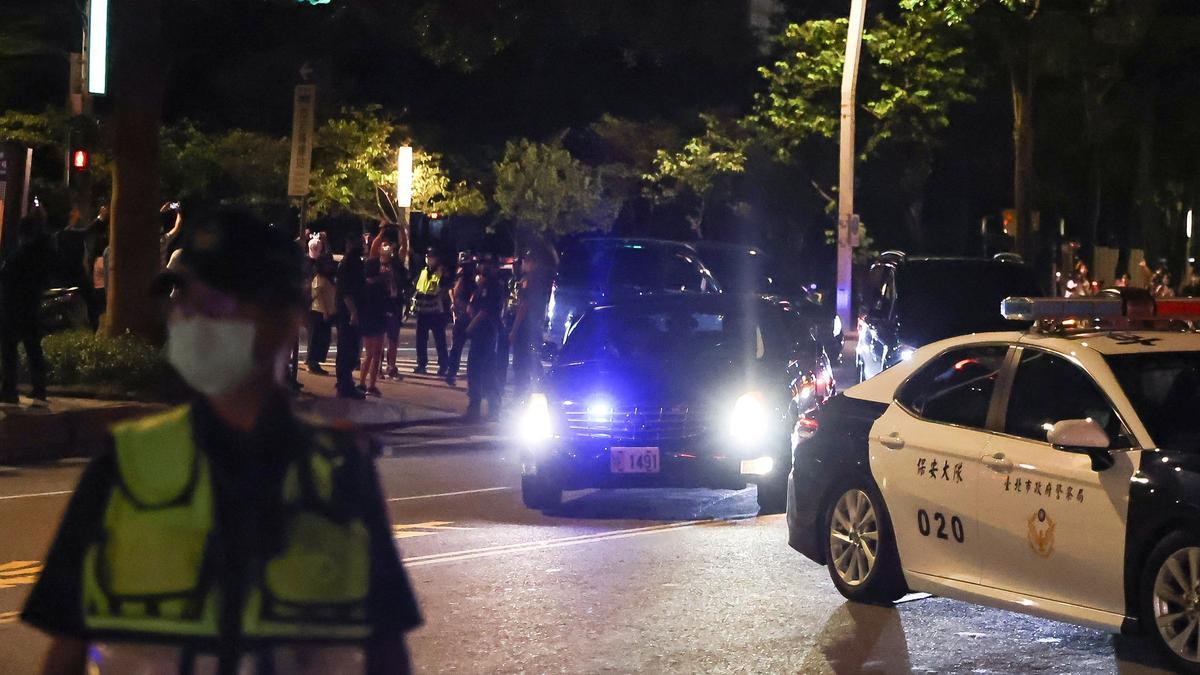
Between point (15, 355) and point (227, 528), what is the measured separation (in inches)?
571

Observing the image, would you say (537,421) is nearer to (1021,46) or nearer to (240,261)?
(240,261)

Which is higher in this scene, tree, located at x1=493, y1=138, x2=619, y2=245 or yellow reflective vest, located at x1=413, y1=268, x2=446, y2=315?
tree, located at x1=493, y1=138, x2=619, y2=245

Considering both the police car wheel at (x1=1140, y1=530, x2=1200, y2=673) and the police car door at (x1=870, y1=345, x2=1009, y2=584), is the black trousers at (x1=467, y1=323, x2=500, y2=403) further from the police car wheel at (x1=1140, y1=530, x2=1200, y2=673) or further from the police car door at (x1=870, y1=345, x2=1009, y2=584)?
the police car wheel at (x1=1140, y1=530, x2=1200, y2=673)

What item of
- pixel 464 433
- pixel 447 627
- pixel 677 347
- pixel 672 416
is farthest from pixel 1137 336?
pixel 464 433

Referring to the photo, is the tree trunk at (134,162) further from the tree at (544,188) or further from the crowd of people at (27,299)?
the tree at (544,188)

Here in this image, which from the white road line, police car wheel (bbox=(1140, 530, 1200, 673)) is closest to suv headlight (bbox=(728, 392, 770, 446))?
the white road line

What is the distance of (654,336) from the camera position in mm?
13242

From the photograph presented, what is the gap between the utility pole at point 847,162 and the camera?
1082 inches

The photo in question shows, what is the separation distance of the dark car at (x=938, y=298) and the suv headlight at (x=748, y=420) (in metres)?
5.80

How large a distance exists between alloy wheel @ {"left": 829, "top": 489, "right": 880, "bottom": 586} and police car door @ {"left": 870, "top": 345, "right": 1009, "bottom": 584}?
0.20m

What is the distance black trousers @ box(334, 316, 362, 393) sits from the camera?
66.3 ft

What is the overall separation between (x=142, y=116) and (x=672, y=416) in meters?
9.33

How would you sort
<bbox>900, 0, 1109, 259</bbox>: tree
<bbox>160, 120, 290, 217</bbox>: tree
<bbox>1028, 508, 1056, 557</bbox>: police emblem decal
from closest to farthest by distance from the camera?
1. <bbox>1028, 508, 1056, 557</bbox>: police emblem decal
2. <bbox>900, 0, 1109, 259</bbox>: tree
3. <bbox>160, 120, 290, 217</bbox>: tree

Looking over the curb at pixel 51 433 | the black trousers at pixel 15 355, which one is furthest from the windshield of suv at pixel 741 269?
the black trousers at pixel 15 355
